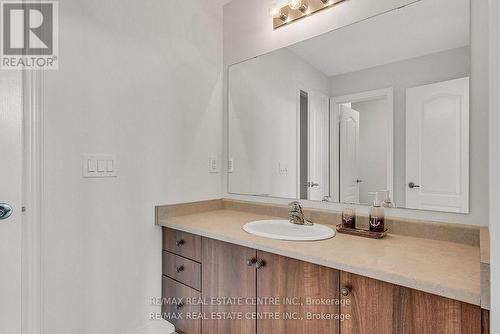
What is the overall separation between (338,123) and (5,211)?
1.69 meters

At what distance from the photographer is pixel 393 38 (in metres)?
1.43

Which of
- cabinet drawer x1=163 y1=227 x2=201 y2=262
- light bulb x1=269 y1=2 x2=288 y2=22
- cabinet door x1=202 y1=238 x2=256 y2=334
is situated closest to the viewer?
cabinet door x1=202 y1=238 x2=256 y2=334

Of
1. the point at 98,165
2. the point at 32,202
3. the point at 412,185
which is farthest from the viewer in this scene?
the point at 98,165

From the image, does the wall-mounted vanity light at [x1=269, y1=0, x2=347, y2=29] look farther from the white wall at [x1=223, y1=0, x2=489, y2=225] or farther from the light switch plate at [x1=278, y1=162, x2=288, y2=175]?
the light switch plate at [x1=278, y1=162, x2=288, y2=175]

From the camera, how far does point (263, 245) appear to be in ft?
3.97

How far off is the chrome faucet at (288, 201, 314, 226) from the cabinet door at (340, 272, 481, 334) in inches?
22.3

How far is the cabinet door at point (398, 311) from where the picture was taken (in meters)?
0.82

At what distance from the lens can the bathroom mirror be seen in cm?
127

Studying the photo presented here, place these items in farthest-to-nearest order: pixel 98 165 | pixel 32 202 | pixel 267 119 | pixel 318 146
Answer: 1. pixel 267 119
2. pixel 318 146
3. pixel 98 165
4. pixel 32 202

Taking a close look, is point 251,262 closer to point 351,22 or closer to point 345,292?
point 345,292
